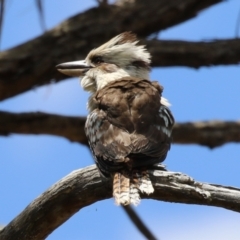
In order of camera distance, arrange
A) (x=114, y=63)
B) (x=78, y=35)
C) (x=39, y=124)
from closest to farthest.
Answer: (x=114, y=63)
(x=78, y=35)
(x=39, y=124)

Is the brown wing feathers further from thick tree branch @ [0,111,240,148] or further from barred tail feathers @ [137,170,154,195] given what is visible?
thick tree branch @ [0,111,240,148]

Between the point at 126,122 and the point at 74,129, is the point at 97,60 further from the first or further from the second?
the point at 126,122

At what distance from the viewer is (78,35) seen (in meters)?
7.07

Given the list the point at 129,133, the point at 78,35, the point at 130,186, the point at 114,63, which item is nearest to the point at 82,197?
the point at 130,186

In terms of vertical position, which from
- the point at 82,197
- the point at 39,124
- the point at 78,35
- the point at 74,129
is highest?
the point at 82,197

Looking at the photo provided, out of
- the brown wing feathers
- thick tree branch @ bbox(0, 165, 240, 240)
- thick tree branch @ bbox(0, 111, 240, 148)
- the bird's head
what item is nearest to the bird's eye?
the bird's head

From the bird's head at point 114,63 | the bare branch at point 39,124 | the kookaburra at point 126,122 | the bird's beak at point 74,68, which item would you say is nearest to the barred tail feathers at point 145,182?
the kookaburra at point 126,122

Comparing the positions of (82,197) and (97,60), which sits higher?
(82,197)

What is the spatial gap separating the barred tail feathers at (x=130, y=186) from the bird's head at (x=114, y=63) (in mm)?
1564

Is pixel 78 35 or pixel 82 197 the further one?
pixel 78 35

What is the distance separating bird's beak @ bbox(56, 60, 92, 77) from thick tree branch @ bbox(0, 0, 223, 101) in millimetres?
494

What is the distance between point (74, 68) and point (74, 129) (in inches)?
38.7

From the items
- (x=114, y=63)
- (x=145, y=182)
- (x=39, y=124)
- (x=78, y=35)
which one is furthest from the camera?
(x=39, y=124)

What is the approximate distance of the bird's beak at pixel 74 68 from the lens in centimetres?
630
